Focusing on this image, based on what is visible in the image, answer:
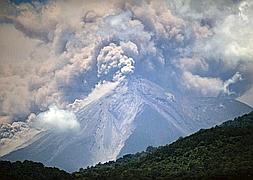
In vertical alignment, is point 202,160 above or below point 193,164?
above

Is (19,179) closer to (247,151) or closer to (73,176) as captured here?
(73,176)

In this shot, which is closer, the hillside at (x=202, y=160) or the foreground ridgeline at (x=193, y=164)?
the hillside at (x=202, y=160)

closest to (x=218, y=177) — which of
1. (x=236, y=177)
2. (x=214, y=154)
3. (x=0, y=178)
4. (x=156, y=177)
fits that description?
(x=236, y=177)

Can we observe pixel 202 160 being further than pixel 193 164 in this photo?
Yes

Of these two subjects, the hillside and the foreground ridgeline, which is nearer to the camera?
the hillside
